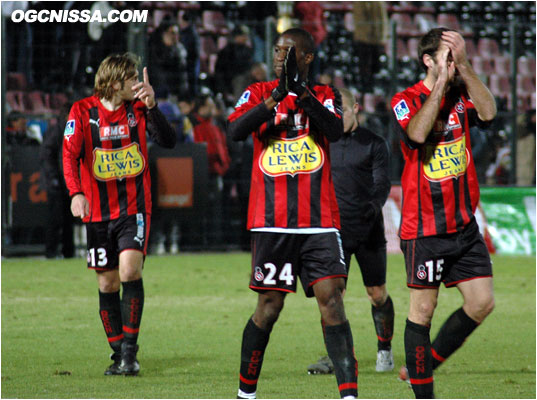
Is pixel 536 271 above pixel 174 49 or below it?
below

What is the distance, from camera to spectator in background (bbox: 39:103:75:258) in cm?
1291

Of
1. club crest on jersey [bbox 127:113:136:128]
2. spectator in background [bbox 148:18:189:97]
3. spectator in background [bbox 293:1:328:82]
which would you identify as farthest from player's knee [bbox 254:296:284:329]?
spectator in background [bbox 293:1:328:82]

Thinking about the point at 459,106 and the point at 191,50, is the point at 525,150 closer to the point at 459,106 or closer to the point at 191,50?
the point at 191,50

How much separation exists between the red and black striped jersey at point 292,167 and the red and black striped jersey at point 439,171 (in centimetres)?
42

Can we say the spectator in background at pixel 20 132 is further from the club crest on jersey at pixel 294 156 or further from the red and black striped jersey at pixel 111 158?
the club crest on jersey at pixel 294 156

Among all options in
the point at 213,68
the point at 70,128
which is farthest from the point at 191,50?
the point at 70,128

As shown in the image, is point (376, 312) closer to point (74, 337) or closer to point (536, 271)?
point (74, 337)

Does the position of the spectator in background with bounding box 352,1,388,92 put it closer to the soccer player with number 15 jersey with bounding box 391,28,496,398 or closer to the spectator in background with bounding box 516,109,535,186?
the spectator in background with bounding box 516,109,535,186

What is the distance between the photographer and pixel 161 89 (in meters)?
14.7

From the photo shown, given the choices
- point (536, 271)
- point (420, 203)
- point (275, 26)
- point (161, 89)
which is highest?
point (275, 26)

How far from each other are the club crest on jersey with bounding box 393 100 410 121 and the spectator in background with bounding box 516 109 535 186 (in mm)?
10987

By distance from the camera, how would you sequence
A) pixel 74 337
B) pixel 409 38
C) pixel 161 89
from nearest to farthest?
1. pixel 74 337
2. pixel 161 89
3. pixel 409 38

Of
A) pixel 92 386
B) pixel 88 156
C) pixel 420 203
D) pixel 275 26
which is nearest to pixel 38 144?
pixel 275 26

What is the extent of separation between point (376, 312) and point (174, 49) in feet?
29.7
